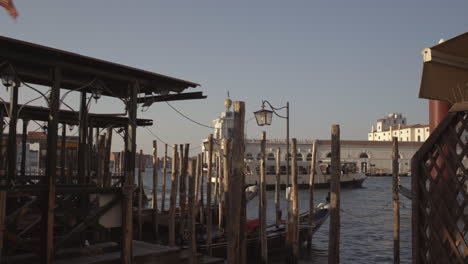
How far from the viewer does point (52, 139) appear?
6699 mm

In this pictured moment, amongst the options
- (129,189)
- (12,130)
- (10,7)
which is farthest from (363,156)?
(10,7)

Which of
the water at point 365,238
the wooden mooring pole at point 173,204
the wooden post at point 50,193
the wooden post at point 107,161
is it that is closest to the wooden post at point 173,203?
the wooden mooring pole at point 173,204

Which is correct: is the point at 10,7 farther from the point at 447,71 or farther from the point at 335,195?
the point at 335,195

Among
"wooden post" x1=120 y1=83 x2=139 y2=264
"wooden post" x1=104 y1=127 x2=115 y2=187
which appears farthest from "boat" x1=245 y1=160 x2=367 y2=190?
"wooden post" x1=120 y1=83 x2=139 y2=264

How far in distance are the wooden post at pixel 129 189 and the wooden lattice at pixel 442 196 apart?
198 inches

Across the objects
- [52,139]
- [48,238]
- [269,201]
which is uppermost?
[52,139]

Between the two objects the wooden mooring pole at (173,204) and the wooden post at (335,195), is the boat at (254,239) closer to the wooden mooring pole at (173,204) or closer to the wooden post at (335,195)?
the wooden mooring pole at (173,204)

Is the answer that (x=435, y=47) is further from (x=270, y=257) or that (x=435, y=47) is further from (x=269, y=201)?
(x=269, y=201)

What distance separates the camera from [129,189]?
305 inches

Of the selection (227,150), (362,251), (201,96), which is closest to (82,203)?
(201,96)

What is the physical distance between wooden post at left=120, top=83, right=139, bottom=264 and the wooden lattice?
5033mm

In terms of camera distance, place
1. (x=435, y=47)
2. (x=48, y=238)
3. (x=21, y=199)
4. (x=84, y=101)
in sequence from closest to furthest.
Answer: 1. (x=435, y=47)
2. (x=48, y=238)
3. (x=84, y=101)
4. (x=21, y=199)

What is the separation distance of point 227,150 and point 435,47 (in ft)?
29.9

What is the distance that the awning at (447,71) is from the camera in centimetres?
420
